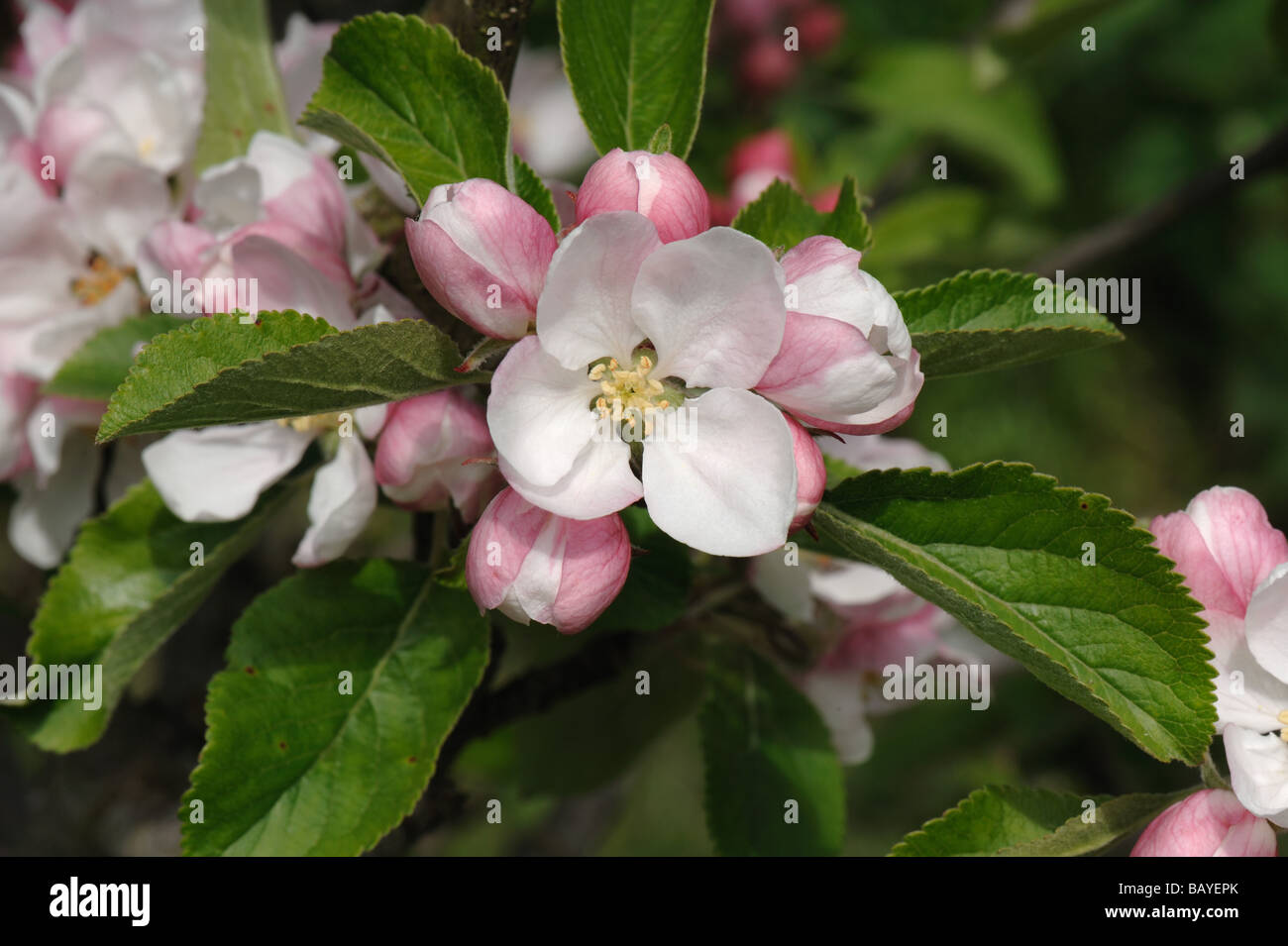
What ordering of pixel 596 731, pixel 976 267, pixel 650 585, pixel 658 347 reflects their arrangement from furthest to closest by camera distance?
pixel 976 267
pixel 596 731
pixel 650 585
pixel 658 347

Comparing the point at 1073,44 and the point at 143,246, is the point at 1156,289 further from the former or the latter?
the point at 143,246

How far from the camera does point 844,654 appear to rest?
135cm

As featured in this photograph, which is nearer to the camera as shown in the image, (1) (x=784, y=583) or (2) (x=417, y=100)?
(2) (x=417, y=100)

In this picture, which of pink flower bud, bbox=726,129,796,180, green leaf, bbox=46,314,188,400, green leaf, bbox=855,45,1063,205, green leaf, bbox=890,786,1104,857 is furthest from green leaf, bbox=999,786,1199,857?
green leaf, bbox=855,45,1063,205

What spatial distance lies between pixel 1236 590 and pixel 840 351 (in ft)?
1.47

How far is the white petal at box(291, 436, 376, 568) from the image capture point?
3.34ft

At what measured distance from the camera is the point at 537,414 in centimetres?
88

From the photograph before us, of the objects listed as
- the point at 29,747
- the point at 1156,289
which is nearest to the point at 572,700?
the point at 29,747

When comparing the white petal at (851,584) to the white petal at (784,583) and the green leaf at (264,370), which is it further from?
the green leaf at (264,370)

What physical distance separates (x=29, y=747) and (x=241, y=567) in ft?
1.64

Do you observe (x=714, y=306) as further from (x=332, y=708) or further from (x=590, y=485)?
(x=332, y=708)

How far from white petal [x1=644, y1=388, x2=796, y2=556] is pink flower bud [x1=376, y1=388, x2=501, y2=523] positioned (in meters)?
0.16

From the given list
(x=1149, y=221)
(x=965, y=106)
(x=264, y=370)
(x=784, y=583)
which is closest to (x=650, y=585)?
(x=784, y=583)

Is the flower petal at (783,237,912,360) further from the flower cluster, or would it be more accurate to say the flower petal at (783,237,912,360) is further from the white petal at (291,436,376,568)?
the white petal at (291,436,376,568)
